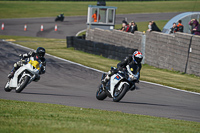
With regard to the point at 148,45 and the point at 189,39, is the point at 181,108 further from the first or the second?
the point at 148,45

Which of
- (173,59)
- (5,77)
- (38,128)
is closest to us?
(38,128)

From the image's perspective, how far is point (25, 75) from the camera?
10.6 m

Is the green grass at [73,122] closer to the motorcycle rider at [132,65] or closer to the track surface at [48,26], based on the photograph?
the motorcycle rider at [132,65]

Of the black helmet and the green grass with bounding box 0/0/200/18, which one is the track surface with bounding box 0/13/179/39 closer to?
the green grass with bounding box 0/0/200/18

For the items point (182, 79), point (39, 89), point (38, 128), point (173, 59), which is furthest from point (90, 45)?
point (38, 128)

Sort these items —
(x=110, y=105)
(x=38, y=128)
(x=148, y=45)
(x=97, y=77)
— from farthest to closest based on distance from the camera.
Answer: (x=148, y=45)
(x=97, y=77)
(x=110, y=105)
(x=38, y=128)

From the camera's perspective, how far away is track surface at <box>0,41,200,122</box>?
952 cm

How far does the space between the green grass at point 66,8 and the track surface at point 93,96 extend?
3860 centimetres

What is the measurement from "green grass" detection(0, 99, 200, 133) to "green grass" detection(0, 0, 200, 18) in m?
45.7

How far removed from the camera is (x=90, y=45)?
2419cm

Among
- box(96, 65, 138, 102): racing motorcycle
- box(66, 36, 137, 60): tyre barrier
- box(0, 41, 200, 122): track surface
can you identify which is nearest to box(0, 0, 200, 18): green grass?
box(66, 36, 137, 60): tyre barrier

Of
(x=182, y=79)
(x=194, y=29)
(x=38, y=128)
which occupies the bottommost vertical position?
(x=182, y=79)

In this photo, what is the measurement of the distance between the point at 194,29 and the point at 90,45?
839 cm

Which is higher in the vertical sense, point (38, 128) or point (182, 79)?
point (38, 128)
